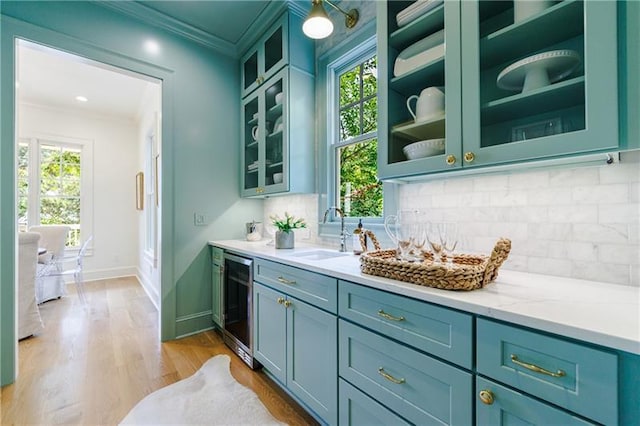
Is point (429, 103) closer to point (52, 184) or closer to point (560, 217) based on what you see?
point (560, 217)

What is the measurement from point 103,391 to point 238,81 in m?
3.03

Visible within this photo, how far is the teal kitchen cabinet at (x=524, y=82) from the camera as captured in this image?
0.93m

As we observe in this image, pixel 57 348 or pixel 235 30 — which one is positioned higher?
pixel 235 30

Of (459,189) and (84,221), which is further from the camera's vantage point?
(84,221)

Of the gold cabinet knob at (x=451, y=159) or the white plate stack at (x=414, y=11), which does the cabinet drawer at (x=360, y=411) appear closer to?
the gold cabinet knob at (x=451, y=159)

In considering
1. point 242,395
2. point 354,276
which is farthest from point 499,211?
point 242,395

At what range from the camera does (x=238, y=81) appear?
313 centimetres

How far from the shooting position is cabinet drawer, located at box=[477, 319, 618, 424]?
666 mm

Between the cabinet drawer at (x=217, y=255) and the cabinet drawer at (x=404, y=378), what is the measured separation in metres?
1.65

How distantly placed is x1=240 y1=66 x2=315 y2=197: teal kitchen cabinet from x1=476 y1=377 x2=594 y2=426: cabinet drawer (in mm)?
1897

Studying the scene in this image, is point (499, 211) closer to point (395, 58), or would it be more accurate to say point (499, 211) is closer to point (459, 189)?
point (459, 189)

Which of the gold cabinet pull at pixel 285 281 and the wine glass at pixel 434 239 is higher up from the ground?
the wine glass at pixel 434 239

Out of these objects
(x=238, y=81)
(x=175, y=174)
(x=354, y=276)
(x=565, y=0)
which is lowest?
(x=354, y=276)

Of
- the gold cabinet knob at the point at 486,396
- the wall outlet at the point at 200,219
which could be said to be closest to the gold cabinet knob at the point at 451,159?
the gold cabinet knob at the point at 486,396
